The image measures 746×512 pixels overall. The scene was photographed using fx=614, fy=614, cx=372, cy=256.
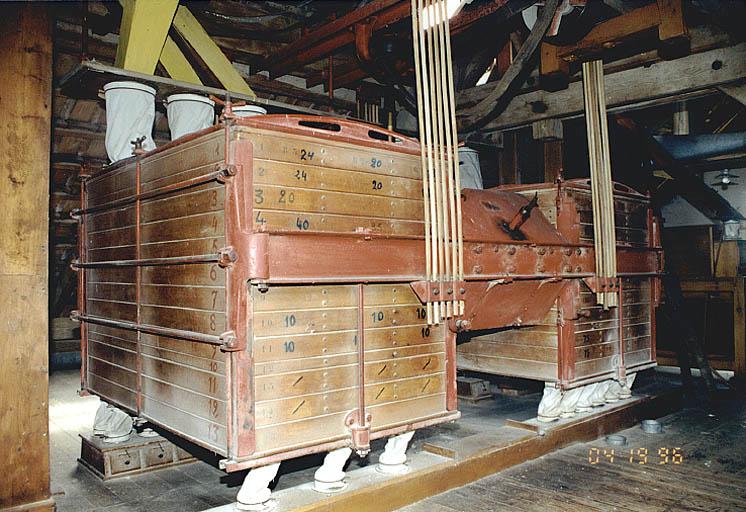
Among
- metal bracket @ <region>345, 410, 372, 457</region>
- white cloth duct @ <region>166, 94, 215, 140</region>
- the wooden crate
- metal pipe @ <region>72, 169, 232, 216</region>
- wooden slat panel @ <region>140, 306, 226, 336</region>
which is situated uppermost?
white cloth duct @ <region>166, 94, 215, 140</region>

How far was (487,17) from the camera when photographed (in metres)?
4.48

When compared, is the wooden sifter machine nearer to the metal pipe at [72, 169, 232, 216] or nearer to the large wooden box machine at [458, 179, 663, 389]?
the metal pipe at [72, 169, 232, 216]

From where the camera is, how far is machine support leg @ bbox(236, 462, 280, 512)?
324 centimetres

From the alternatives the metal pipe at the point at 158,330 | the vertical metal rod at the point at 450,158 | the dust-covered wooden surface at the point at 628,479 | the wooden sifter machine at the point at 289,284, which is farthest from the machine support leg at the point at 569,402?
the metal pipe at the point at 158,330

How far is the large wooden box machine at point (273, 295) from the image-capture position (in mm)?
3020

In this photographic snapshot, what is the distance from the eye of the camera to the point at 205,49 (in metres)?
5.20

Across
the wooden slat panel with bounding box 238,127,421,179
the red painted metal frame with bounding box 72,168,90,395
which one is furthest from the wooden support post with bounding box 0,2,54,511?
the red painted metal frame with bounding box 72,168,90,395

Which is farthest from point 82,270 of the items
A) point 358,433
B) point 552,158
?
point 552,158

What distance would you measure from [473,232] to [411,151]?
0.85m

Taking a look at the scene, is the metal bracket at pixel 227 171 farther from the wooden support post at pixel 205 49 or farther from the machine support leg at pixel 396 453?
the wooden support post at pixel 205 49

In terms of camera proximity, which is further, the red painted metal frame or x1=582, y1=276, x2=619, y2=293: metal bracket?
x1=582, y1=276, x2=619, y2=293: metal bracket
